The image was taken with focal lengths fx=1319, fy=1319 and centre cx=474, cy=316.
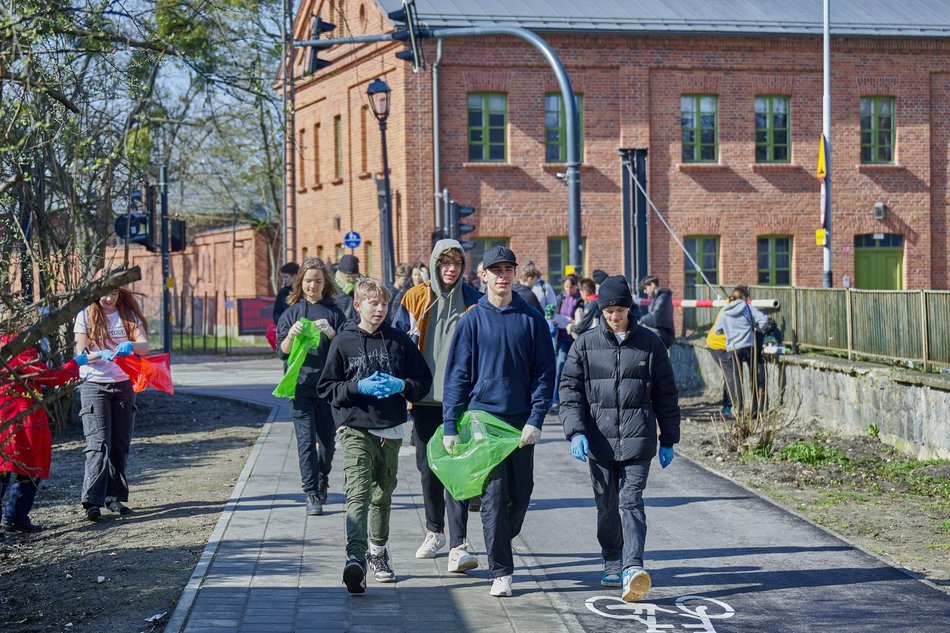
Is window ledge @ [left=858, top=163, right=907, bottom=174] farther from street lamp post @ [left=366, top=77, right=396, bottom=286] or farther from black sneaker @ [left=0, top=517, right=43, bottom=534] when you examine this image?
black sneaker @ [left=0, top=517, right=43, bottom=534]

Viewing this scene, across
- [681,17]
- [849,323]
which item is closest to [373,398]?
[849,323]

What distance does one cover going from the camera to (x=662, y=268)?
105 ft

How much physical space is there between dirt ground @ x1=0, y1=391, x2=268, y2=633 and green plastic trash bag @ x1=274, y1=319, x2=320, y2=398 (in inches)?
43.6

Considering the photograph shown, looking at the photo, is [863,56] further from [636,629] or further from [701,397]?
[636,629]

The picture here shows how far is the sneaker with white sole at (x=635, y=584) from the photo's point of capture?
704cm

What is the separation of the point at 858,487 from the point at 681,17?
23.1m

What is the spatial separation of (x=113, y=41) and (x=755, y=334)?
31.4 ft

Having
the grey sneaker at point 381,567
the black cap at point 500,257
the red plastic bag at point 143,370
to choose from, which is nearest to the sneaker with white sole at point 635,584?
the grey sneaker at point 381,567

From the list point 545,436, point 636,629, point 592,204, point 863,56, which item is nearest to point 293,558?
point 636,629

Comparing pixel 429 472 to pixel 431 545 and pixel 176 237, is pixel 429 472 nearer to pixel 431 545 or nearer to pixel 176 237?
pixel 431 545

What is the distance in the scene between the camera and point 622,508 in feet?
24.3

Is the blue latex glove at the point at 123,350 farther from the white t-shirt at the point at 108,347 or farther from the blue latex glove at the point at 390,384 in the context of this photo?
the blue latex glove at the point at 390,384

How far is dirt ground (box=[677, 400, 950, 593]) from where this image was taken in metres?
8.88

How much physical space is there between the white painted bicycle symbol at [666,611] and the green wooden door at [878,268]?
2740cm
